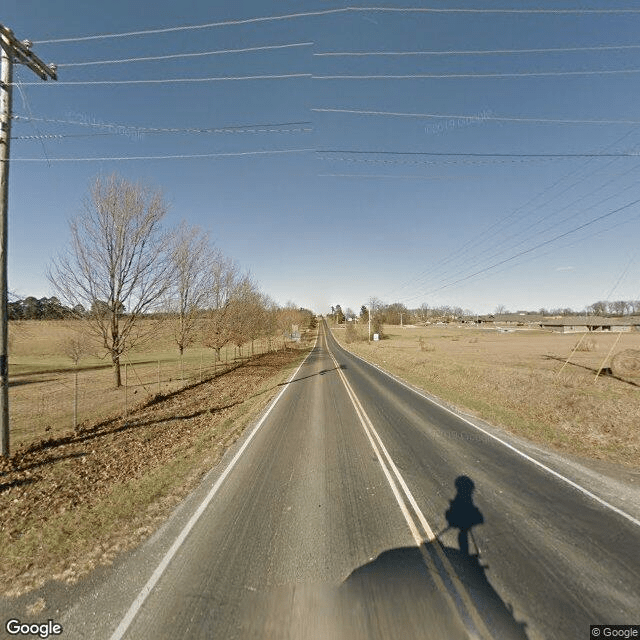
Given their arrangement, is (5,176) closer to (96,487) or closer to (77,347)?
(96,487)

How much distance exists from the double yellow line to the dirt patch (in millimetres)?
3797

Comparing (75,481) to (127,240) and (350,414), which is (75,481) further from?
(127,240)

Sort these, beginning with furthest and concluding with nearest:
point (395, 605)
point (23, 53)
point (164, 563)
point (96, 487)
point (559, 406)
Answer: point (559, 406) → point (23, 53) → point (96, 487) → point (164, 563) → point (395, 605)

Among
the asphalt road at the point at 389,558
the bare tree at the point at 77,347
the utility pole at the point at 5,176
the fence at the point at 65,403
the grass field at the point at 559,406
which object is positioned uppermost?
the utility pole at the point at 5,176

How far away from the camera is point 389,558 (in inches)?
153

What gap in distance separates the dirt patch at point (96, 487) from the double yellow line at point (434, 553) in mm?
3797

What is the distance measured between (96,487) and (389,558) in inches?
217

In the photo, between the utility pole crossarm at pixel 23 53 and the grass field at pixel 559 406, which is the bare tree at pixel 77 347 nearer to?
the utility pole crossarm at pixel 23 53

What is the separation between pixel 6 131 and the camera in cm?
703

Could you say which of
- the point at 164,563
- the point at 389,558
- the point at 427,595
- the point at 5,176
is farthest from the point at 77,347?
the point at 427,595

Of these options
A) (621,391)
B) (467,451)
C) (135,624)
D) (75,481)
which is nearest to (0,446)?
(75,481)

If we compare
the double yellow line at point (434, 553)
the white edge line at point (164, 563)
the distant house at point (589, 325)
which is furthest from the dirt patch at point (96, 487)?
the distant house at point (589, 325)

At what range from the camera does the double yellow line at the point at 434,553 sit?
121 inches

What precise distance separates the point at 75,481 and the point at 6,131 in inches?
310
